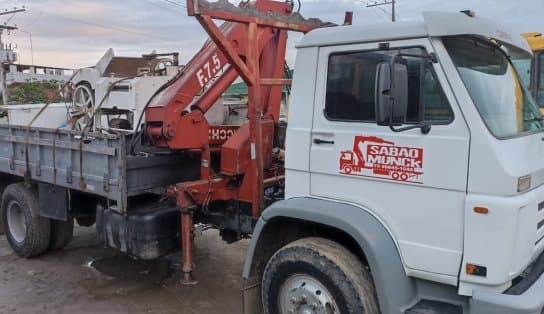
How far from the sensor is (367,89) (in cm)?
294

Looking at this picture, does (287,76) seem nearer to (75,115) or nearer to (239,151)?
(239,151)

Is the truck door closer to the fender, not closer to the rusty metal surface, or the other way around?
the fender

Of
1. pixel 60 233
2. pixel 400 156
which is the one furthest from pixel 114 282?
pixel 400 156

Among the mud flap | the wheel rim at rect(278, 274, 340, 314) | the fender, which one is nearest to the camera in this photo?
the fender

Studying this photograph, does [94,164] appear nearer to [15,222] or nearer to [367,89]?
[15,222]

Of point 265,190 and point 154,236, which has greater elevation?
point 265,190

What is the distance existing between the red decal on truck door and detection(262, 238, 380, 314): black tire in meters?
0.52

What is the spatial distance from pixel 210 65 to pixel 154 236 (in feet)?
5.31

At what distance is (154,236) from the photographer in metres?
4.46

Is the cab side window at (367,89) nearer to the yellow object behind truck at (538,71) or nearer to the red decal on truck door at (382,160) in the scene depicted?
the red decal on truck door at (382,160)

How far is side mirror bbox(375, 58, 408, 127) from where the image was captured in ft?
8.29

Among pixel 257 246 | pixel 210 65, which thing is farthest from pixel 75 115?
pixel 257 246

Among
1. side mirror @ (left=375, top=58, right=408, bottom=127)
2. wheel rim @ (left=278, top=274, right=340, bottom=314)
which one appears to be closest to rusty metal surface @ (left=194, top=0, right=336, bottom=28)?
side mirror @ (left=375, top=58, right=408, bottom=127)

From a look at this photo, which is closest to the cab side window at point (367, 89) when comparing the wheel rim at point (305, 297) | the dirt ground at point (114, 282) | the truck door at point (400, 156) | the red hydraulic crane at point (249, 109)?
the truck door at point (400, 156)
